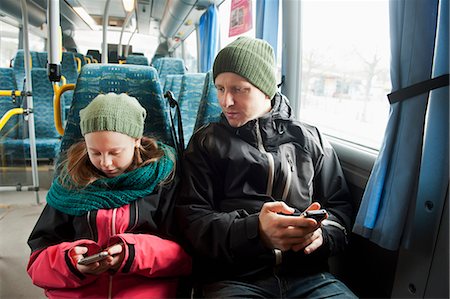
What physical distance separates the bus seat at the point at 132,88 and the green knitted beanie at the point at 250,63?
0.34m

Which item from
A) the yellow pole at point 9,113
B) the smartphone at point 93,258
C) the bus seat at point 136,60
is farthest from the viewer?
the bus seat at point 136,60

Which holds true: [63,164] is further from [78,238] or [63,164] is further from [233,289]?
[233,289]

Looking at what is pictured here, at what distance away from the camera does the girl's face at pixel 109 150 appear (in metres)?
1.15

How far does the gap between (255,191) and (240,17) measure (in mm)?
2258

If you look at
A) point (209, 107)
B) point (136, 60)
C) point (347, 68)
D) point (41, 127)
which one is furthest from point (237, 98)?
point (136, 60)

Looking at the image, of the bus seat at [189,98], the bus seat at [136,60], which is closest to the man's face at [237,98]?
the bus seat at [189,98]

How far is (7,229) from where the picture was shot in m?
2.81

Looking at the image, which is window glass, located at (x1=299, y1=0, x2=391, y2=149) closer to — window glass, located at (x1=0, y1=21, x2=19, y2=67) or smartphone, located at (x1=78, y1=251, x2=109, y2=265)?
smartphone, located at (x1=78, y1=251, x2=109, y2=265)

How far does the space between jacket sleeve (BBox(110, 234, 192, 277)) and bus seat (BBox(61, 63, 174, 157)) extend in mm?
525

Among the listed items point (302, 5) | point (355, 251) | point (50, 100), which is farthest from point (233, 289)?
point (50, 100)

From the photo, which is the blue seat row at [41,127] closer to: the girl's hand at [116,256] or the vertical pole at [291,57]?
the vertical pole at [291,57]

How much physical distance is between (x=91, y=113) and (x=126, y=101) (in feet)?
0.47

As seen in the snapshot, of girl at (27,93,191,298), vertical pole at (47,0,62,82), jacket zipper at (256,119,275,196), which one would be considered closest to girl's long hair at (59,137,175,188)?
girl at (27,93,191,298)

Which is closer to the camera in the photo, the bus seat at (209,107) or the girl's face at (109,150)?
the girl's face at (109,150)
